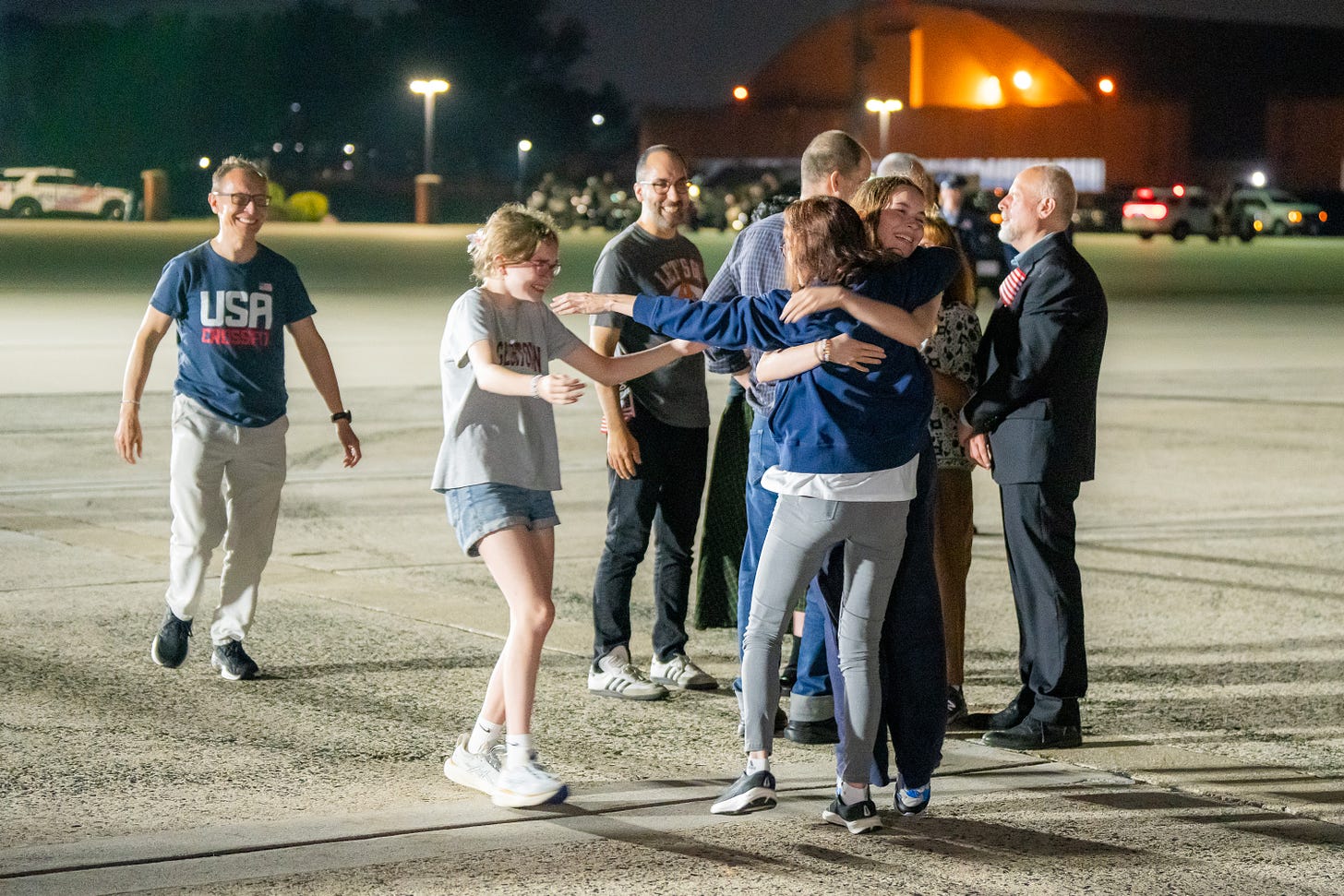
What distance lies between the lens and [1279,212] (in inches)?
2202

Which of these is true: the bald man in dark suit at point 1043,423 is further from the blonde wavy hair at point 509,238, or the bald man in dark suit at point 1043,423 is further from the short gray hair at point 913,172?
the blonde wavy hair at point 509,238

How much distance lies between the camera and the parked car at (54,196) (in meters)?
59.7

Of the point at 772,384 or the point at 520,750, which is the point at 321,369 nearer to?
the point at 772,384

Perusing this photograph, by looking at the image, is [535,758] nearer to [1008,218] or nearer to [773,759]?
[773,759]

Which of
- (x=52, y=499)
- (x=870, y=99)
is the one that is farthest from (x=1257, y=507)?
(x=870, y=99)

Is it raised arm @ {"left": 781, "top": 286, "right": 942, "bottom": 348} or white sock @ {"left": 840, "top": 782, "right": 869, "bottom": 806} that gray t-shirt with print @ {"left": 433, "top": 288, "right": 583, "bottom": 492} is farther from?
white sock @ {"left": 840, "top": 782, "right": 869, "bottom": 806}

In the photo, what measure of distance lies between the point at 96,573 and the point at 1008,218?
450 centimetres

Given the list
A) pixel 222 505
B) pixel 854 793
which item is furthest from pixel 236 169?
pixel 854 793

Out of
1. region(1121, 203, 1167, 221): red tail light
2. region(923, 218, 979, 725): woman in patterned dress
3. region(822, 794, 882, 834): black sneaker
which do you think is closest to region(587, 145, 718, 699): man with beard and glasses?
region(923, 218, 979, 725): woman in patterned dress

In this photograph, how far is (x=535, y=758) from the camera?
5.09m

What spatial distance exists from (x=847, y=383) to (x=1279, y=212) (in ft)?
180

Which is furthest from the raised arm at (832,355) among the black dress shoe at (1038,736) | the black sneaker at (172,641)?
the black sneaker at (172,641)

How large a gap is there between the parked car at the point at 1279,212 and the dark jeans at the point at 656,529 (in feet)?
165

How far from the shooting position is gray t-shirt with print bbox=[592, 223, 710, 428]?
623cm
